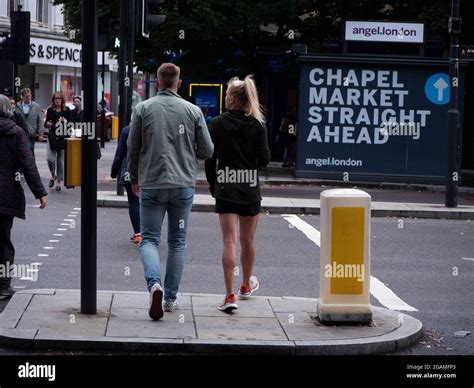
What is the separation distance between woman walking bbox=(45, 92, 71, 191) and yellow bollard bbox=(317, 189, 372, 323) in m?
12.5

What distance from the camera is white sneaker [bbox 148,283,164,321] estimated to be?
8688 millimetres

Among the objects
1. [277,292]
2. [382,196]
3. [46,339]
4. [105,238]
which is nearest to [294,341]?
[46,339]

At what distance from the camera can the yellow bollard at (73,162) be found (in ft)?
29.1

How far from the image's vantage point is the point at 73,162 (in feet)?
29.1

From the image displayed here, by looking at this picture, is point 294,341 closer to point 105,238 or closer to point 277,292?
point 277,292

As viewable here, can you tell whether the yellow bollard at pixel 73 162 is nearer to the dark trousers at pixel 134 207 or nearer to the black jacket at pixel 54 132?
the dark trousers at pixel 134 207

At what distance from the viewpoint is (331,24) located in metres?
30.1

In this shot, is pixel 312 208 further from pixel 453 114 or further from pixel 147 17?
pixel 147 17

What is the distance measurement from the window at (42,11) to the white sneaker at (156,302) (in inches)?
1754

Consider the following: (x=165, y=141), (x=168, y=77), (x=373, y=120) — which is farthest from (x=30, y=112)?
(x=165, y=141)

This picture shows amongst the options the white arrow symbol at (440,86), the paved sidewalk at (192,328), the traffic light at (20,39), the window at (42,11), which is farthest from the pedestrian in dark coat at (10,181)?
the window at (42,11)

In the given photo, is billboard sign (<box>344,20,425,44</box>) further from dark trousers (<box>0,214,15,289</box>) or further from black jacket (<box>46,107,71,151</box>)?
dark trousers (<box>0,214,15,289</box>)

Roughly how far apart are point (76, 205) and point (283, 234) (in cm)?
444

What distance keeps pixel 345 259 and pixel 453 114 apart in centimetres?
1150
